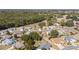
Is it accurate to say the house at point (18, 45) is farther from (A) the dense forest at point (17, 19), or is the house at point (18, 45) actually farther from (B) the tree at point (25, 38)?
(A) the dense forest at point (17, 19)

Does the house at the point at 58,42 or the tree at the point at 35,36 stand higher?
the tree at the point at 35,36

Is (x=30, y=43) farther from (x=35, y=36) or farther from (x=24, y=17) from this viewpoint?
(x=24, y=17)

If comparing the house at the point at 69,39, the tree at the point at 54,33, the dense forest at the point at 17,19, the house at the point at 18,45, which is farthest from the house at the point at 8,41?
the house at the point at 69,39

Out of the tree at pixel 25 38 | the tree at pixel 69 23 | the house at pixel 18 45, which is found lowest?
the house at pixel 18 45

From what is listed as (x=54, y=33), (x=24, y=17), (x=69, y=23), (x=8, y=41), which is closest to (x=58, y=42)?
(x=54, y=33)

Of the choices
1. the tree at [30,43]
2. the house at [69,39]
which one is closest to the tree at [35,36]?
the tree at [30,43]

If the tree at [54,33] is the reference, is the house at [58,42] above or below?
below

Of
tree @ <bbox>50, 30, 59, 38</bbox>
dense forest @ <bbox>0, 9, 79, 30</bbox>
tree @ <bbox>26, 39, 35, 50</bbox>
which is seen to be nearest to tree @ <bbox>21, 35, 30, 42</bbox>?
tree @ <bbox>26, 39, 35, 50</bbox>

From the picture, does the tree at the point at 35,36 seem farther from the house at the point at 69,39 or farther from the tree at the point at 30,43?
the house at the point at 69,39

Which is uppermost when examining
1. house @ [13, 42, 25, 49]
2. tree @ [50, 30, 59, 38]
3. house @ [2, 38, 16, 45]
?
tree @ [50, 30, 59, 38]

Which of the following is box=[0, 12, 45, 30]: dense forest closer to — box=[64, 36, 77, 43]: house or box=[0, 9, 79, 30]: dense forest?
box=[0, 9, 79, 30]: dense forest

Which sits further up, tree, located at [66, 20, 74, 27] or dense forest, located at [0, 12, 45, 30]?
dense forest, located at [0, 12, 45, 30]
